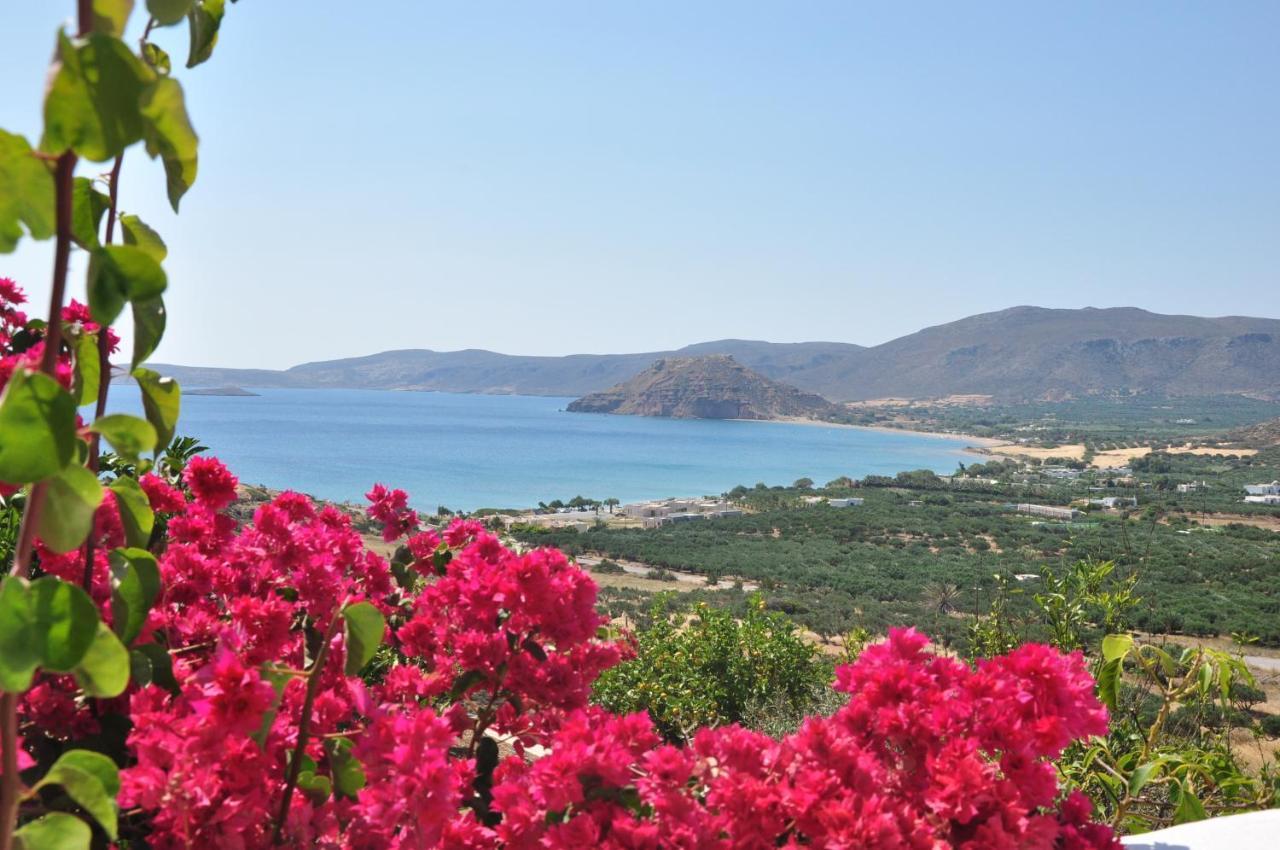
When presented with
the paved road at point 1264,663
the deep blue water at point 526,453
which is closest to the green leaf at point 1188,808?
the paved road at point 1264,663

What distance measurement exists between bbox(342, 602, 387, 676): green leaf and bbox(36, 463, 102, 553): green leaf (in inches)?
16.3

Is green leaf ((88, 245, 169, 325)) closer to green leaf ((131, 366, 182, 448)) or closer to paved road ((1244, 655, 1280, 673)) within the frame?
green leaf ((131, 366, 182, 448))

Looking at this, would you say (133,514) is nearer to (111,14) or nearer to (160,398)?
(160,398)

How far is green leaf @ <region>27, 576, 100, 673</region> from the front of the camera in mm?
557

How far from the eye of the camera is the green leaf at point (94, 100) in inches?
20.3

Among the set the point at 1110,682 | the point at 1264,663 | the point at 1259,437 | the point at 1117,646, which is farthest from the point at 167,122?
the point at 1259,437

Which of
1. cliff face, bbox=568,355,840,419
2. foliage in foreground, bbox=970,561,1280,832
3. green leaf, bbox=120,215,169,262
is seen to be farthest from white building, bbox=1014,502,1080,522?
cliff face, bbox=568,355,840,419

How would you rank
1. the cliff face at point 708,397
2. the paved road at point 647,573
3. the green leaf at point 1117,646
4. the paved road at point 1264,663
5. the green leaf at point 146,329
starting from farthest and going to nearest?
the cliff face at point 708,397, the paved road at point 647,573, the paved road at point 1264,663, the green leaf at point 1117,646, the green leaf at point 146,329

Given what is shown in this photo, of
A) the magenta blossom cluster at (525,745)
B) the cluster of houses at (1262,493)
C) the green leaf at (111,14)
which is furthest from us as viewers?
the cluster of houses at (1262,493)

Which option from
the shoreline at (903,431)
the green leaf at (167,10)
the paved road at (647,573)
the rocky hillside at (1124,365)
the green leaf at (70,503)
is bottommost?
the paved road at (647,573)

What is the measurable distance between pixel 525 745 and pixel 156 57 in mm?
1320

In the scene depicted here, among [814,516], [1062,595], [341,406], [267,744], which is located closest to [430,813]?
[267,744]

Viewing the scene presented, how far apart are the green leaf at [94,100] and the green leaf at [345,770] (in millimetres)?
910

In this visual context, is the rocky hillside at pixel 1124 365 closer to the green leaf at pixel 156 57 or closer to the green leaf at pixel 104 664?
the green leaf at pixel 156 57
